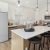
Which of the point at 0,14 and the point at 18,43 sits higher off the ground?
the point at 0,14

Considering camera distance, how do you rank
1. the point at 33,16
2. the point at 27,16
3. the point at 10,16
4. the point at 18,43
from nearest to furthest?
the point at 18,43 → the point at 10,16 → the point at 27,16 → the point at 33,16

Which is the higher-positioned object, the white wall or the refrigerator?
the white wall

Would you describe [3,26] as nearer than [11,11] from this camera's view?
Yes

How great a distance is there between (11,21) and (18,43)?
15.4 ft

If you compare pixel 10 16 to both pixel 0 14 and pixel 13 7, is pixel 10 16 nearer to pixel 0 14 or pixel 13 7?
pixel 13 7

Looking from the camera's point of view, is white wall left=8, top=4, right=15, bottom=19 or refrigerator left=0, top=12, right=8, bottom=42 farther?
white wall left=8, top=4, right=15, bottom=19

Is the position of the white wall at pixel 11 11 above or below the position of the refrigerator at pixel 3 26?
above

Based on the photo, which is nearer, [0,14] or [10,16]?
[0,14]

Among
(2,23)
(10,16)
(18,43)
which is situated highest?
(10,16)

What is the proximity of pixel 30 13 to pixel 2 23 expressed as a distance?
4.91m

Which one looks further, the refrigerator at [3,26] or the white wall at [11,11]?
the white wall at [11,11]

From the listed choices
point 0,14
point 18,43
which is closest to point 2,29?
point 0,14

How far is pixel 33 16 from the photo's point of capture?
10172 millimetres

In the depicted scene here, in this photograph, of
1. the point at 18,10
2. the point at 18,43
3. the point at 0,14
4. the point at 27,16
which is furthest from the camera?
the point at 27,16
